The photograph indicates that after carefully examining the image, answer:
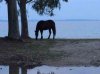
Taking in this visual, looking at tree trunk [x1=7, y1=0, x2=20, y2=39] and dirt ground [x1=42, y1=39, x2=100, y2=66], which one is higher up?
tree trunk [x1=7, y1=0, x2=20, y2=39]

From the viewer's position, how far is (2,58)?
23672 mm

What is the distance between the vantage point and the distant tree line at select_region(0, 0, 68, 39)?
31609 mm

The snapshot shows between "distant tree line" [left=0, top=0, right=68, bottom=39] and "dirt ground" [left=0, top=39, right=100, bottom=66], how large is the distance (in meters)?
1.53

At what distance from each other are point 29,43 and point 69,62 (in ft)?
25.9

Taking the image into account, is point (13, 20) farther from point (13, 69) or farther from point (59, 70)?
point (59, 70)

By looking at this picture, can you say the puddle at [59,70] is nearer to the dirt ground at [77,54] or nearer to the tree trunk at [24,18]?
the dirt ground at [77,54]

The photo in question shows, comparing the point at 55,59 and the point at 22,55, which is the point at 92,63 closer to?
the point at 55,59

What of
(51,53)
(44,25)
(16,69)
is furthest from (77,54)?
(44,25)

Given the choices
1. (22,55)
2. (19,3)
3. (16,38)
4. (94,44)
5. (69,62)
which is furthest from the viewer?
(19,3)

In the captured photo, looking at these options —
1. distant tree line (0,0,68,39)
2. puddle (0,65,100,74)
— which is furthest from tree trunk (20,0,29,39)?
puddle (0,65,100,74)

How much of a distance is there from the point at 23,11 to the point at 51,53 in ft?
30.4

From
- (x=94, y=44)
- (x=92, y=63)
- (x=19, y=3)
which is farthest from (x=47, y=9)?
(x=92, y=63)

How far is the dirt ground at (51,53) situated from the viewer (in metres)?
22.6

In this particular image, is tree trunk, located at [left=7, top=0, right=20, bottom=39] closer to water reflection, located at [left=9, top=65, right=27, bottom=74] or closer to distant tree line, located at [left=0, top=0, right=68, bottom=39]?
distant tree line, located at [left=0, top=0, right=68, bottom=39]
